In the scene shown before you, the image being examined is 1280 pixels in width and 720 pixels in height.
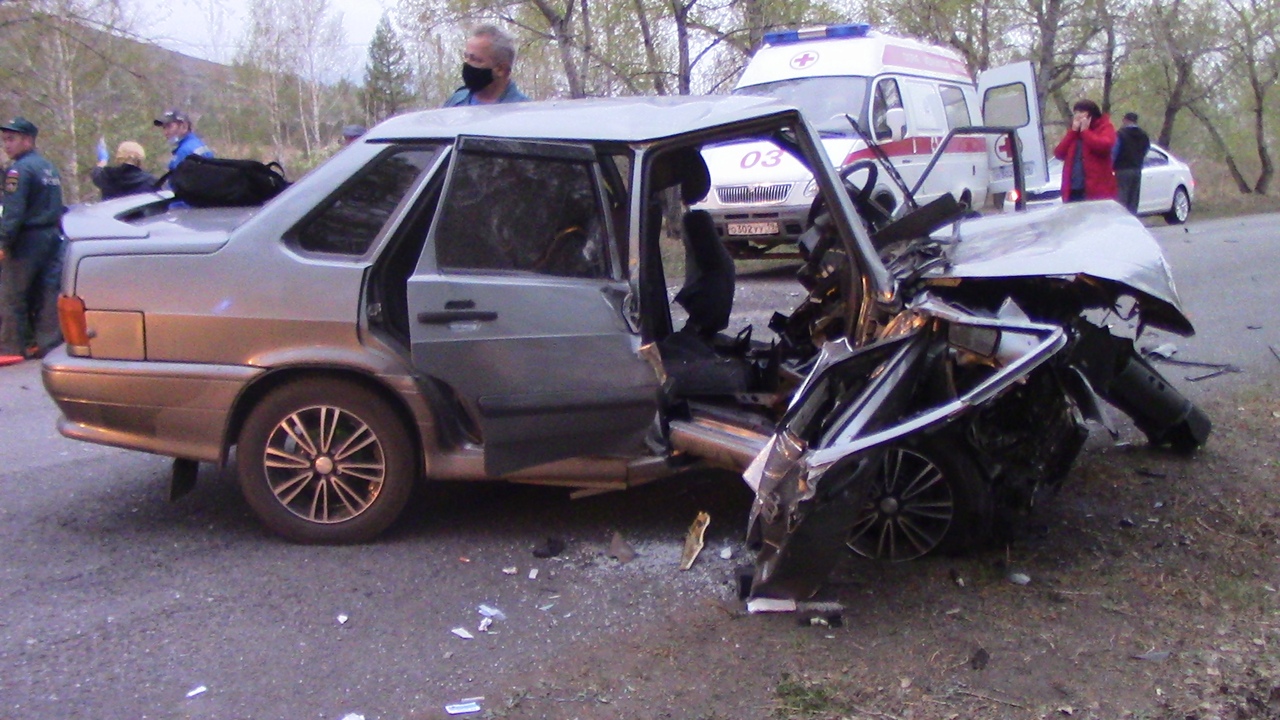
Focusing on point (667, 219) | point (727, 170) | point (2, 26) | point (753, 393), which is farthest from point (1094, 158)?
point (2, 26)

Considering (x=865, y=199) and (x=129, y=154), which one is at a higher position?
(x=129, y=154)

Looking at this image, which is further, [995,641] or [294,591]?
[294,591]

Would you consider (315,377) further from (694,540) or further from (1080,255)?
(1080,255)

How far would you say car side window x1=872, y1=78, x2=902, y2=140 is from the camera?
1186 centimetres

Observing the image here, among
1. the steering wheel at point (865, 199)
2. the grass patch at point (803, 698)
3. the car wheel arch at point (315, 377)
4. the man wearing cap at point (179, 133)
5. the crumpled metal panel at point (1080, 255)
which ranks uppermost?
the man wearing cap at point (179, 133)

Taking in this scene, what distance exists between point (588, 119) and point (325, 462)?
171cm

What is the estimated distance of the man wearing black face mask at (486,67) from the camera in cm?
574

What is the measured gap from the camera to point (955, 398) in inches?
147

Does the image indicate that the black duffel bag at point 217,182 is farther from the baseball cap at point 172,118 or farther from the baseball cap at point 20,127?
the baseball cap at point 20,127

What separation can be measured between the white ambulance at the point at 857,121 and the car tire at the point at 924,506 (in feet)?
21.8

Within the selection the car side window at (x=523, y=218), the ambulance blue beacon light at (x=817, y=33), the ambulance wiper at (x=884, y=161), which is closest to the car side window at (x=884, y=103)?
the ambulance blue beacon light at (x=817, y=33)

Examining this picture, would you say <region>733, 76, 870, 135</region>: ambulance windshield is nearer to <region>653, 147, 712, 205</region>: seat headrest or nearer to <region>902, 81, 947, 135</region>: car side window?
<region>902, 81, 947, 135</region>: car side window

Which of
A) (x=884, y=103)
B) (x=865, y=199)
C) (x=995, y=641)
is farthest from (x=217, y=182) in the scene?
(x=884, y=103)

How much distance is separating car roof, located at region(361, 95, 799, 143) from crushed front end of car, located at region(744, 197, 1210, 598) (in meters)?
0.90
